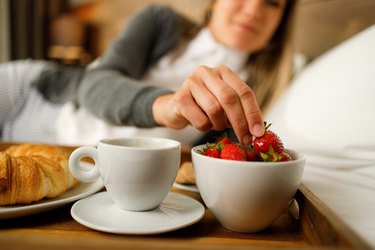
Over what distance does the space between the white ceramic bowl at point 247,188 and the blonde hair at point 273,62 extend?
0.80m

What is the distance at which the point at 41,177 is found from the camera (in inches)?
16.1

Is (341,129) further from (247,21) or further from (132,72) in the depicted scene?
(132,72)

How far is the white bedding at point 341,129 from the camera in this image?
18.7 inches

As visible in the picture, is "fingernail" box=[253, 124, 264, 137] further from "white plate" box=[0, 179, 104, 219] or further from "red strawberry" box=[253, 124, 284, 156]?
"white plate" box=[0, 179, 104, 219]

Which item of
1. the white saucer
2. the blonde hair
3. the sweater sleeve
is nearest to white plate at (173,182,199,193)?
the white saucer

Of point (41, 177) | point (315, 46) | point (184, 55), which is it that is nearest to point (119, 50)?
point (184, 55)

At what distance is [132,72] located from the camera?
1.19m

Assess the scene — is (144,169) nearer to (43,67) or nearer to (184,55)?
(184,55)

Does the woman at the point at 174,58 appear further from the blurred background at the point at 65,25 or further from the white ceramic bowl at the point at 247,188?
the blurred background at the point at 65,25

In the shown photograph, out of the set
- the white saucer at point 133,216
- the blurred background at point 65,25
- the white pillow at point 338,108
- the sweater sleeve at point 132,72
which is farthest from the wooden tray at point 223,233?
the blurred background at point 65,25

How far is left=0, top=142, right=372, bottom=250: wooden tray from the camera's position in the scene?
9.7 inches

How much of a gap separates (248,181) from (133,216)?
14cm

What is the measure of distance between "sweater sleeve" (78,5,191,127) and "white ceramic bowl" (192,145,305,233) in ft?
1.20

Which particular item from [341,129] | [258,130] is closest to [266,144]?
[258,130]
